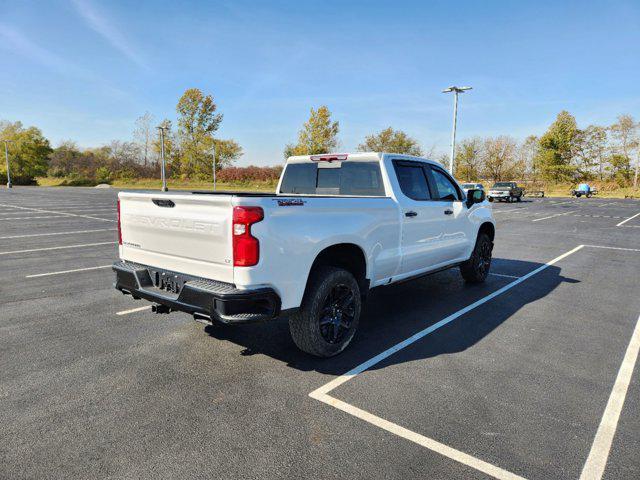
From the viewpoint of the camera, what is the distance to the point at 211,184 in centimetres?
5531

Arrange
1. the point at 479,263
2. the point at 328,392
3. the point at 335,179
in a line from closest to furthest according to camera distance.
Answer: the point at 328,392
the point at 335,179
the point at 479,263

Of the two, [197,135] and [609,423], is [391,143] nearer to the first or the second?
[197,135]

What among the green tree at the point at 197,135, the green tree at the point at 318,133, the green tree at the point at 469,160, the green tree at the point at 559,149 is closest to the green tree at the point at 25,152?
the green tree at the point at 197,135

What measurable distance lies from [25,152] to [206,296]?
80.6m

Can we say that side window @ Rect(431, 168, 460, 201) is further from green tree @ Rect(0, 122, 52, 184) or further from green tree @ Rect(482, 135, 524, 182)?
green tree @ Rect(0, 122, 52, 184)

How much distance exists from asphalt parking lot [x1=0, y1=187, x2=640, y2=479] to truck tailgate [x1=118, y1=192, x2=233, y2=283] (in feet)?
3.13

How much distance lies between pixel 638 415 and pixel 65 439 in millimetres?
4021

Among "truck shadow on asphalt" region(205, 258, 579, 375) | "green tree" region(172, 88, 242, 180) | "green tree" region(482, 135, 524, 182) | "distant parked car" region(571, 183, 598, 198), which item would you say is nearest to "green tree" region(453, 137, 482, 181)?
"green tree" region(482, 135, 524, 182)

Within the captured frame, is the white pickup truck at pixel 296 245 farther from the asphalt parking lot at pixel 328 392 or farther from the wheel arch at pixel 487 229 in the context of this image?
the wheel arch at pixel 487 229

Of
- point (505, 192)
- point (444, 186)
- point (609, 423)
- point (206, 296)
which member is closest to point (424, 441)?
point (609, 423)

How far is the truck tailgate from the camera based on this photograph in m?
3.14

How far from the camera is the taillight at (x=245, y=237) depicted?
3.01 m

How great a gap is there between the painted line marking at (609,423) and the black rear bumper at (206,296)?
2.28m

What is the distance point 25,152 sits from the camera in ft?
219
